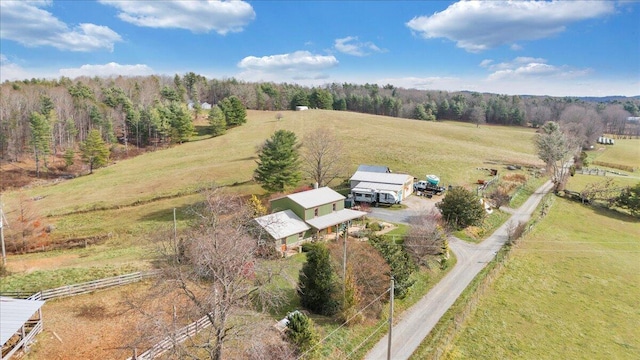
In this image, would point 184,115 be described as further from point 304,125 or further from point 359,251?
point 359,251

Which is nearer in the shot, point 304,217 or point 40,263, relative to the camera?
point 40,263

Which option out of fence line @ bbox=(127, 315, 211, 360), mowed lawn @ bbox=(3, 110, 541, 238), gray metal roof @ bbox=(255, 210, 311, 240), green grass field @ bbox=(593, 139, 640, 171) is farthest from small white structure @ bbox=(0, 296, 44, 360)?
green grass field @ bbox=(593, 139, 640, 171)

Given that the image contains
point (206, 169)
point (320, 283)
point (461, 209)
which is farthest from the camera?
point (206, 169)

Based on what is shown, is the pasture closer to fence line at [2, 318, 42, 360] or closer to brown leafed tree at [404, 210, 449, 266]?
fence line at [2, 318, 42, 360]

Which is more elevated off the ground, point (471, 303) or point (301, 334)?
point (301, 334)

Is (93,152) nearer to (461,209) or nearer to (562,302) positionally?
(461,209)

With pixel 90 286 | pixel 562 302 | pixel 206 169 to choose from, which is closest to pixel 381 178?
pixel 562 302

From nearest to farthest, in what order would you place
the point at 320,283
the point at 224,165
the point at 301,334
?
the point at 301,334, the point at 320,283, the point at 224,165
